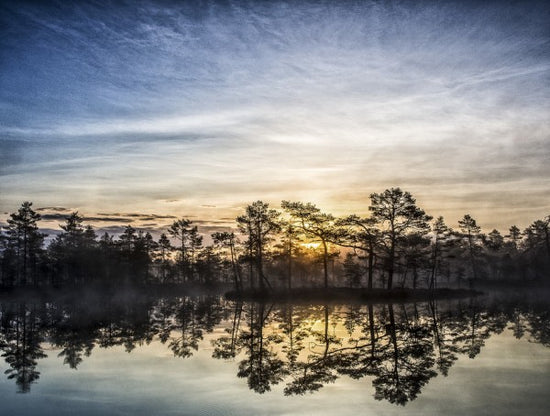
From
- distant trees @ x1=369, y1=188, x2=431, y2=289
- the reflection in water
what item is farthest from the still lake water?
distant trees @ x1=369, y1=188, x2=431, y2=289

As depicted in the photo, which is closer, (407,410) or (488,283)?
(407,410)

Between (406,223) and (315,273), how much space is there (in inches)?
3820

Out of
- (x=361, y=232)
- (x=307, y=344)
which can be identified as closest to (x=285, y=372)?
(x=307, y=344)

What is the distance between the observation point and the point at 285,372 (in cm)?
1325

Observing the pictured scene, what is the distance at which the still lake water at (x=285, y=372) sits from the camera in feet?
32.5

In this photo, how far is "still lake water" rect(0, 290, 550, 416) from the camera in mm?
9906

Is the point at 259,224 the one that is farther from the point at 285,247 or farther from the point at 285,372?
the point at 285,372

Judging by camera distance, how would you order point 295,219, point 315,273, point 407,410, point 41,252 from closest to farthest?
1. point 407,410
2. point 295,219
3. point 41,252
4. point 315,273

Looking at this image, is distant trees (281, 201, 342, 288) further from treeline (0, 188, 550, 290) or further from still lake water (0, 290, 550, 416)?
still lake water (0, 290, 550, 416)

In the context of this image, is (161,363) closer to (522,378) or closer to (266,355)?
(266,355)

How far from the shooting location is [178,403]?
1036cm

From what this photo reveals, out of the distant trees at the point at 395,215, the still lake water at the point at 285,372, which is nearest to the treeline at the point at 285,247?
the distant trees at the point at 395,215

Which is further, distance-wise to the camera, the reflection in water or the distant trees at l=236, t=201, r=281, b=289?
the distant trees at l=236, t=201, r=281, b=289

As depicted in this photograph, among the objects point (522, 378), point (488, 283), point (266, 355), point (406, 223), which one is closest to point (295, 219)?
point (406, 223)
